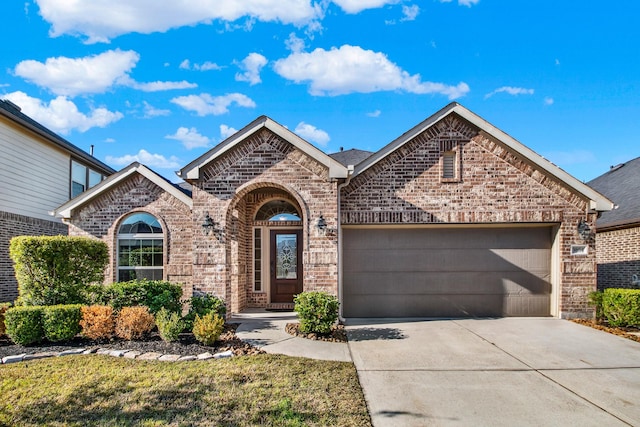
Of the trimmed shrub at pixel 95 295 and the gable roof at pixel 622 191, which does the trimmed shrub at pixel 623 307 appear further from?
the trimmed shrub at pixel 95 295

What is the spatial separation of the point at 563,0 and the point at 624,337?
8.09m

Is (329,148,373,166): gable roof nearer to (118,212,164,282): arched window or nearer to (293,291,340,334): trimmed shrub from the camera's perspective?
(118,212,164,282): arched window

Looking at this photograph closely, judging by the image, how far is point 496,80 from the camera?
1195 centimetres

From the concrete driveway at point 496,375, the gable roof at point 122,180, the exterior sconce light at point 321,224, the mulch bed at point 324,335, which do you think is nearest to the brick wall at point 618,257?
the concrete driveway at point 496,375

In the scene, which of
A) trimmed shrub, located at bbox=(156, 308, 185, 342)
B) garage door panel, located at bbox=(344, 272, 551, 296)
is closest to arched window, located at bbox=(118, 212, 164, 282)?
trimmed shrub, located at bbox=(156, 308, 185, 342)

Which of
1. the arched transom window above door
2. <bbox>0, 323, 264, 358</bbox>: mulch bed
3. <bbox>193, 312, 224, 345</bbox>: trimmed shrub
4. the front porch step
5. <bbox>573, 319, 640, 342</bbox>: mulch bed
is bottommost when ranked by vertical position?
<bbox>573, 319, 640, 342</bbox>: mulch bed

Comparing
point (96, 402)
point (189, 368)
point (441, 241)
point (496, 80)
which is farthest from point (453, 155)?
point (96, 402)

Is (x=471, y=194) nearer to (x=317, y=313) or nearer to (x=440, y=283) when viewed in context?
(x=440, y=283)

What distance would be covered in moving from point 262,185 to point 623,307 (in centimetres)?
850

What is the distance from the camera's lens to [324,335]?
7.39 metres

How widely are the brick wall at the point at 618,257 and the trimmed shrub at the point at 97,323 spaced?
13.3 meters

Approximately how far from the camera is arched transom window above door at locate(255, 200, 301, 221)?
35.2ft

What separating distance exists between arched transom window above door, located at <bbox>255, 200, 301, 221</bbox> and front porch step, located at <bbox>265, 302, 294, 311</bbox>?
2362mm

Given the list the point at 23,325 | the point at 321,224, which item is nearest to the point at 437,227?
the point at 321,224
